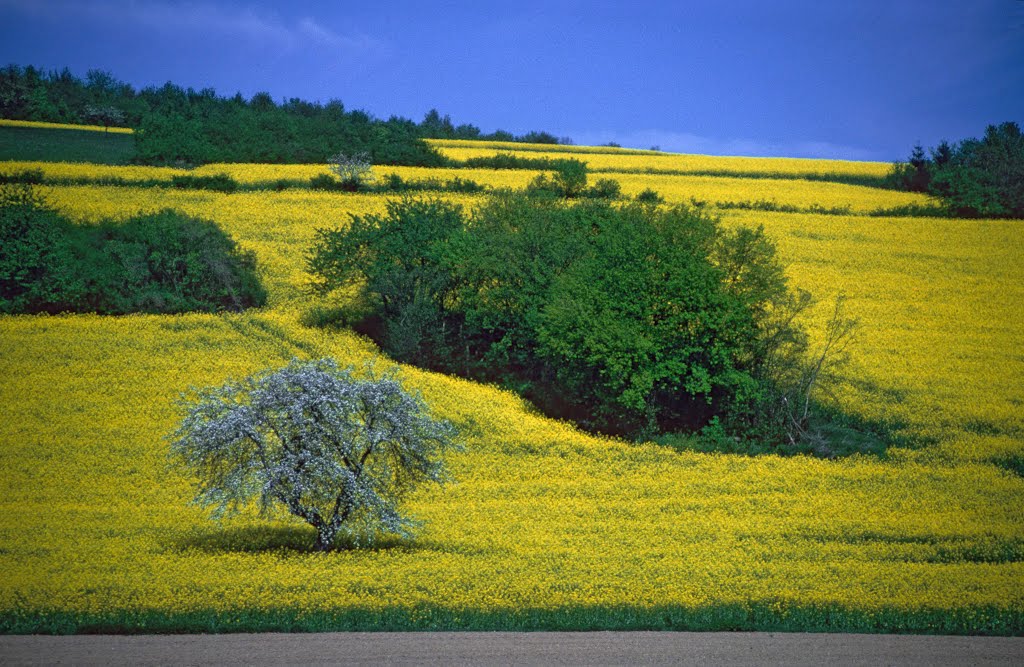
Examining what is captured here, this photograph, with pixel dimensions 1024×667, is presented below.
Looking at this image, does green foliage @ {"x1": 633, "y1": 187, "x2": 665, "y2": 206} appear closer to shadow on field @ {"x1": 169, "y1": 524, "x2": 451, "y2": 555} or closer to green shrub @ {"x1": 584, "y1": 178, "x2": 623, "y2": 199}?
green shrub @ {"x1": 584, "y1": 178, "x2": 623, "y2": 199}

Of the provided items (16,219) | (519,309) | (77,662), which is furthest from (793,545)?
(16,219)

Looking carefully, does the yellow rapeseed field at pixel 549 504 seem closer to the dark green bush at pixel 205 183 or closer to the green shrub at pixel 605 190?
the dark green bush at pixel 205 183

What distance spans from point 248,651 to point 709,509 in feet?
46.1

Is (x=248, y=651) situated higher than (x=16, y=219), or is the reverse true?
(x=16, y=219)

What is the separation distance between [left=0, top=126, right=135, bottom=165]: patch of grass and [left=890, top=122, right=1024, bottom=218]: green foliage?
54.8 m

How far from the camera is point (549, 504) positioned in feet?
83.5

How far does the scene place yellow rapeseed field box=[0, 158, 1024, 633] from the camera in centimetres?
1703

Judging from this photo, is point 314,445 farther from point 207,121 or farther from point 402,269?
point 207,121

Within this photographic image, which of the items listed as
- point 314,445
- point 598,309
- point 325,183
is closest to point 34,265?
point 598,309

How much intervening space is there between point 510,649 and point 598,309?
78.1ft

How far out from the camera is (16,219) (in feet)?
132

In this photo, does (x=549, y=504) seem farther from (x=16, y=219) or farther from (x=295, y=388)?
(x=16, y=219)

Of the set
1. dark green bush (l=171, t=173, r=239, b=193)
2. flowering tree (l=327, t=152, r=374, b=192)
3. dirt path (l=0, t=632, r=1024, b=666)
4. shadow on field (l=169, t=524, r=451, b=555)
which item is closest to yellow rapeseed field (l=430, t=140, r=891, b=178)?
flowering tree (l=327, t=152, r=374, b=192)

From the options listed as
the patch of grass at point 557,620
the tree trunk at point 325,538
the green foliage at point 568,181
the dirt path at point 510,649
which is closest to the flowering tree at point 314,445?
the tree trunk at point 325,538
